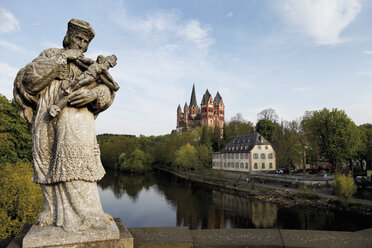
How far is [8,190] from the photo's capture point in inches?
558

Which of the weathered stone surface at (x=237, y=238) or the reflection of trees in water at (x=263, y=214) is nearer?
the weathered stone surface at (x=237, y=238)

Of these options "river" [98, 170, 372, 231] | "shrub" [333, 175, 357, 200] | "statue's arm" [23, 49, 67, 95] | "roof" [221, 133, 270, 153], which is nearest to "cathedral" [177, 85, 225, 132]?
"roof" [221, 133, 270, 153]

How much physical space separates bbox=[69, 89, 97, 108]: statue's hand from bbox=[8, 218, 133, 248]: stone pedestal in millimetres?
1445

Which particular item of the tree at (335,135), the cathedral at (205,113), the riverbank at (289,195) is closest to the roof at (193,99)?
the cathedral at (205,113)

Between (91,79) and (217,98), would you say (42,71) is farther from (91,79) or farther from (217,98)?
(217,98)

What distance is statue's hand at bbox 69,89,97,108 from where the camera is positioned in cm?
304

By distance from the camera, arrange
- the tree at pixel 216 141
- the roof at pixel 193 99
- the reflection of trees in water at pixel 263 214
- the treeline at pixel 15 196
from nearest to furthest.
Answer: the treeline at pixel 15 196 < the reflection of trees in water at pixel 263 214 < the tree at pixel 216 141 < the roof at pixel 193 99

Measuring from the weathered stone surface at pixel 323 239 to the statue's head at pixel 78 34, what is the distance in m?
3.85

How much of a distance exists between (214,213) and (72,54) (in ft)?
81.1

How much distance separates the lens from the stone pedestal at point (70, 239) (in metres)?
2.60

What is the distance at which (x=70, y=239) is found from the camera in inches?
105

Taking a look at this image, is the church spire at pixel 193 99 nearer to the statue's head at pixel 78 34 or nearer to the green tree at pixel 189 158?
the green tree at pixel 189 158

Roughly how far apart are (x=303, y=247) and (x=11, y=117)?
960 inches

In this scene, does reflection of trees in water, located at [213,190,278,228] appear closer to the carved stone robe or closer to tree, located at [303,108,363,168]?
tree, located at [303,108,363,168]
